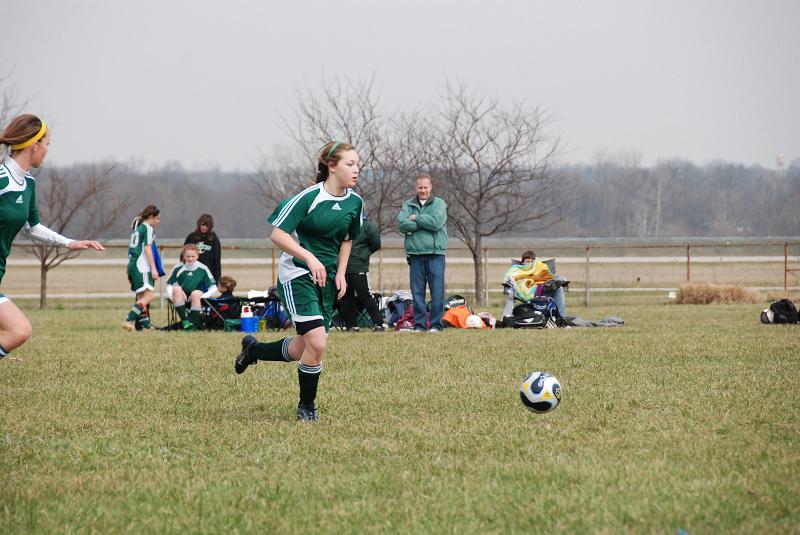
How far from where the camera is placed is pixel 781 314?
1590cm

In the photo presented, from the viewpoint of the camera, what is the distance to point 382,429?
21.5 feet

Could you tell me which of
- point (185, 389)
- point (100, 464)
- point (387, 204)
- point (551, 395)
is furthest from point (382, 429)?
point (387, 204)

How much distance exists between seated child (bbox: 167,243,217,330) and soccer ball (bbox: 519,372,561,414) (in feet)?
33.4

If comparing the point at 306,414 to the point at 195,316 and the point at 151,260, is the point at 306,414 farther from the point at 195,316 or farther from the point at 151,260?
the point at 195,316

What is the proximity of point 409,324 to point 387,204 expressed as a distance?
9558 mm

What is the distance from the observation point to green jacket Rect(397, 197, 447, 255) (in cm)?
1504

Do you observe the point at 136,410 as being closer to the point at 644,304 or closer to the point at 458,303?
the point at 458,303

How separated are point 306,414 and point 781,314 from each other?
436 inches

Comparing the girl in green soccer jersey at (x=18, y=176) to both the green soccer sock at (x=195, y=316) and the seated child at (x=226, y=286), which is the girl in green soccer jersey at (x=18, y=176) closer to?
the green soccer sock at (x=195, y=316)

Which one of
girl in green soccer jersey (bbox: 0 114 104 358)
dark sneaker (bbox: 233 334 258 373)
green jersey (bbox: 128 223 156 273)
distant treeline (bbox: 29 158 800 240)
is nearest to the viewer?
girl in green soccer jersey (bbox: 0 114 104 358)

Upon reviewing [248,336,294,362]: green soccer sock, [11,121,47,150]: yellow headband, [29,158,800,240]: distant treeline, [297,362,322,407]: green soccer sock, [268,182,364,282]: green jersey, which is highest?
[29,158,800,240]: distant treeline

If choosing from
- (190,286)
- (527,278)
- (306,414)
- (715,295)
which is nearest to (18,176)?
(306,414)

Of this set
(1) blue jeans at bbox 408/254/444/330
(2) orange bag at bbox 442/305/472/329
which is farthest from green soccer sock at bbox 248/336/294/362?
(2) orange bag at bbox 442/305/472/329

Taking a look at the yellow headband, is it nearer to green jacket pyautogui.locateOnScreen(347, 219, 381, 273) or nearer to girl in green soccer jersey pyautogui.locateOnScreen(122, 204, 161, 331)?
green jacket pyautogui.locateOnScreen(347, 219, 381, 273)
